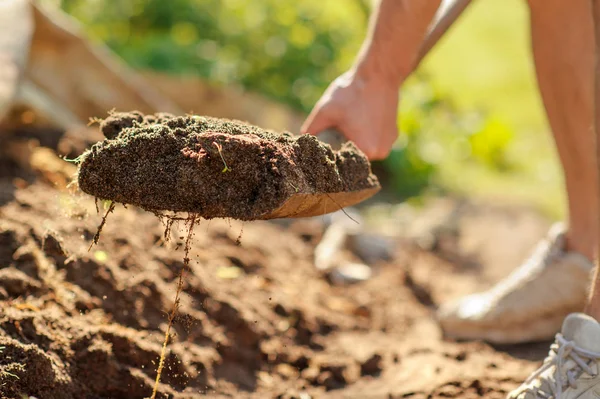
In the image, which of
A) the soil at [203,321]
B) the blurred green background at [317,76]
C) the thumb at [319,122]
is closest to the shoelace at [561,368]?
the soil at [203,321]

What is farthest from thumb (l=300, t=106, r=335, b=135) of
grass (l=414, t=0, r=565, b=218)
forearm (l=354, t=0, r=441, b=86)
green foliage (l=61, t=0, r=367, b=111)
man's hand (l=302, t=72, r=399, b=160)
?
green foliage (l=61, t=0, r=367, b=111)

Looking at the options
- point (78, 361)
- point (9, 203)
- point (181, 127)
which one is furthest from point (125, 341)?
point (9, 203)

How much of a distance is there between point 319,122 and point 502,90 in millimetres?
5538

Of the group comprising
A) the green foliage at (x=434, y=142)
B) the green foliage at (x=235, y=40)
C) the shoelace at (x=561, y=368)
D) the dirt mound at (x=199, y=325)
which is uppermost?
the green foliage at (x=235, y=40)

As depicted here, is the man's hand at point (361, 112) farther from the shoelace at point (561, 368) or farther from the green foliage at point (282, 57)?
the green foliage at point (282, 57)

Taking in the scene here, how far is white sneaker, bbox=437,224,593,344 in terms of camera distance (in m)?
2.98

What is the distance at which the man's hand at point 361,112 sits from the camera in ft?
7.97

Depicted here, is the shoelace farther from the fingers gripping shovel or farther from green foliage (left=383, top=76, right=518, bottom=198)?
green foliage (left=383, top=76, right=518, bottom=198)

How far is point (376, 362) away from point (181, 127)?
1279mm

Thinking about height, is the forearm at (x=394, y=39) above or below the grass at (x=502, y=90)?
below

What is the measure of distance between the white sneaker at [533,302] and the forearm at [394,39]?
110 cm

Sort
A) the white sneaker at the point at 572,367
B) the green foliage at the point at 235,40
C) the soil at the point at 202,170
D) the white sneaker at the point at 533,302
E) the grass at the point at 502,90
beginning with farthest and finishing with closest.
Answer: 1. the green foliage at the point at 235,40
2. the grass at the point at 502,90
3. the white sneaker at the point at 533,302
4. the white sneaker at the point at 572,367
5. the soil at the point at 202,170

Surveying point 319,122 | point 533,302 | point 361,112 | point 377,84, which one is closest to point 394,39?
point 377,84

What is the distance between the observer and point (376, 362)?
277 centimetres
